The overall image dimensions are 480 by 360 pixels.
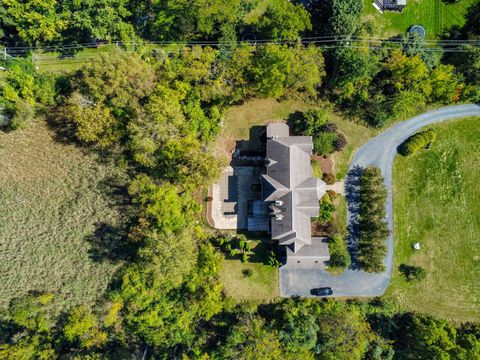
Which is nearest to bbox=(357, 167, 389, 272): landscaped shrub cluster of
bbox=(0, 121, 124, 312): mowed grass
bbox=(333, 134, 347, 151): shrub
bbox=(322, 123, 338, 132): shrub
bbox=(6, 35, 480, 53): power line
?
bbox=(333, 134, 347, 151): shrub

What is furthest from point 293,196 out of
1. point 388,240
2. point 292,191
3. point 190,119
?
point 190,119

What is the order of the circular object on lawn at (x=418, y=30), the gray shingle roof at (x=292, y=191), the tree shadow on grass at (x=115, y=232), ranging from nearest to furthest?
the gray shingle roof at (x=292, y=191), the tree shadow on grass at (x=115, y=232), the circular object on lawn at (x=418, y=30)

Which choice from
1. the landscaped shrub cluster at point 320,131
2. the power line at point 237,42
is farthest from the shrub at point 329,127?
the power line at point 237,42

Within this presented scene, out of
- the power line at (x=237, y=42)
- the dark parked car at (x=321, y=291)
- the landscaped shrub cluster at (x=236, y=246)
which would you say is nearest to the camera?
the landscaped shrub cluster at (x=236, y=246)

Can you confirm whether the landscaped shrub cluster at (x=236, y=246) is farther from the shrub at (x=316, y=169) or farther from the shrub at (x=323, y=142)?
the shrub at (x=323, y=142)

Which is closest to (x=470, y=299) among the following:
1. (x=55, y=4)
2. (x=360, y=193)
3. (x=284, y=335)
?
(x=360, y=193)

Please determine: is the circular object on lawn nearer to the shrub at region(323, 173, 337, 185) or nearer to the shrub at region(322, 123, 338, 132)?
the shrub at region(322, 123, 338, 132)

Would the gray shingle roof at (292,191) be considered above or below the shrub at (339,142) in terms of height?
below

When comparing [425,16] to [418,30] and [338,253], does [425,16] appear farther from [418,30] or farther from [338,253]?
[338,253]
